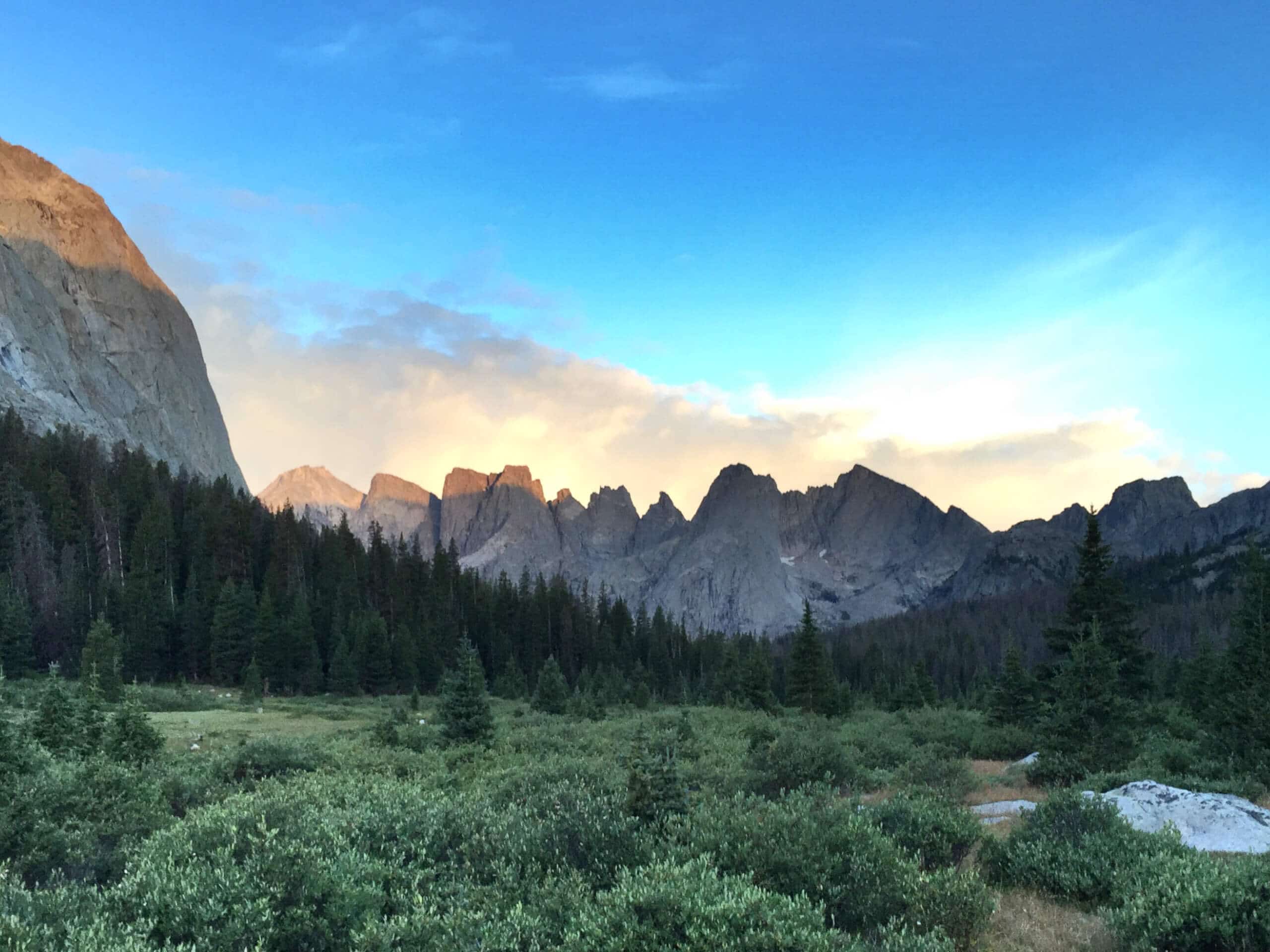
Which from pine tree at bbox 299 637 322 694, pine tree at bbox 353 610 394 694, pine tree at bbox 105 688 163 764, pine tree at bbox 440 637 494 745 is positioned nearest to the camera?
pine tree at bbox 105 688 163 764

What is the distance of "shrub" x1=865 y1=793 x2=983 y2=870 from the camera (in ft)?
36.1

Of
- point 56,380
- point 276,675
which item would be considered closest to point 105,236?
point 56,380

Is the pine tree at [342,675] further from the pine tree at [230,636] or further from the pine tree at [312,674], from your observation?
the pine tree at [230,636]

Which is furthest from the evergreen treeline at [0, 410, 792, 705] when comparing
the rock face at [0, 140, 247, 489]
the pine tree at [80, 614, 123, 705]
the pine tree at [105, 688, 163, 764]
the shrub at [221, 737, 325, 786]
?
the rock face at [0, 140, 247, 489]

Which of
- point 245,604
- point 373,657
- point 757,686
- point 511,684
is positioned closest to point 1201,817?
point 757,686

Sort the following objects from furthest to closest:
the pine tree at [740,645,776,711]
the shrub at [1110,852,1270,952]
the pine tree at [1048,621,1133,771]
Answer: the pine tree at [740,645,776,711]
the pine tree at [1048,621,1133,771]
the shrub at [1110,852,1270,952]

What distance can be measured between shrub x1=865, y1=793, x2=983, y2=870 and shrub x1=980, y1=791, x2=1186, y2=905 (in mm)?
382

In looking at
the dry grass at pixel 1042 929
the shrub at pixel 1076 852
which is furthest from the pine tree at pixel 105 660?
the dry grass at pixel 1042 929

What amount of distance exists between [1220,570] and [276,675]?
222453 millimetres

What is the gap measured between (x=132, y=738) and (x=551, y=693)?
29.6 meters

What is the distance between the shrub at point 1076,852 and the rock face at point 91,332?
126 meters

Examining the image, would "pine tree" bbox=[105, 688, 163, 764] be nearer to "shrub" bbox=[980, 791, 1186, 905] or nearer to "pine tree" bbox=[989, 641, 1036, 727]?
"shrub" bbox=[980, 791, 1186, 905]

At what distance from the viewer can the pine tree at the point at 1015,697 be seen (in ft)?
117

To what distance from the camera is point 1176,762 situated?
845 inches
